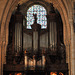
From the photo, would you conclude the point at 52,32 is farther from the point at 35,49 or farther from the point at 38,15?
the point at 38,15

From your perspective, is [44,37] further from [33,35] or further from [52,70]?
[52,70]

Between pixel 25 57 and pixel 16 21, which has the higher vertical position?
pixel 16 21

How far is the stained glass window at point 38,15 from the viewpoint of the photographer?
28984 millimetres

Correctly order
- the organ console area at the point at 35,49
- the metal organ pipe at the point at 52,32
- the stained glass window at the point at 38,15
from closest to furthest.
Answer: the organ console area at the point at 35,49, the metal organ pipe at the point at 52,32, the stained glass window at the point at 38,15

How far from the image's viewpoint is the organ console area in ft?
79.0

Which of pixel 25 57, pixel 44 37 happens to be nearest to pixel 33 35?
pixel 44 37

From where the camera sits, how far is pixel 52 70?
24.5m

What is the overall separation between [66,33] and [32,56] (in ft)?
13.9

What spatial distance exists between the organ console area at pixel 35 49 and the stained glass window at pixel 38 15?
62.3 inches

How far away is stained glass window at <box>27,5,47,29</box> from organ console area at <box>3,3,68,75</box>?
62.3 inches

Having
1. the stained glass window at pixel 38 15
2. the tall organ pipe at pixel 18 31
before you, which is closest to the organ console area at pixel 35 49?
the tall organ pipe at pixel 18 31

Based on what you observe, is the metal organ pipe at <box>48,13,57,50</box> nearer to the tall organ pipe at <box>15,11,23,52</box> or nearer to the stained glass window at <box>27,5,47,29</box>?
the stained glass window at <box>27,5,47,29</box>

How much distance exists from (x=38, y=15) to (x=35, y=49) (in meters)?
5.60

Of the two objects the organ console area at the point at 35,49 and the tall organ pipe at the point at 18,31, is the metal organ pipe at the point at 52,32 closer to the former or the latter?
the organ console area at the point at 35,49
